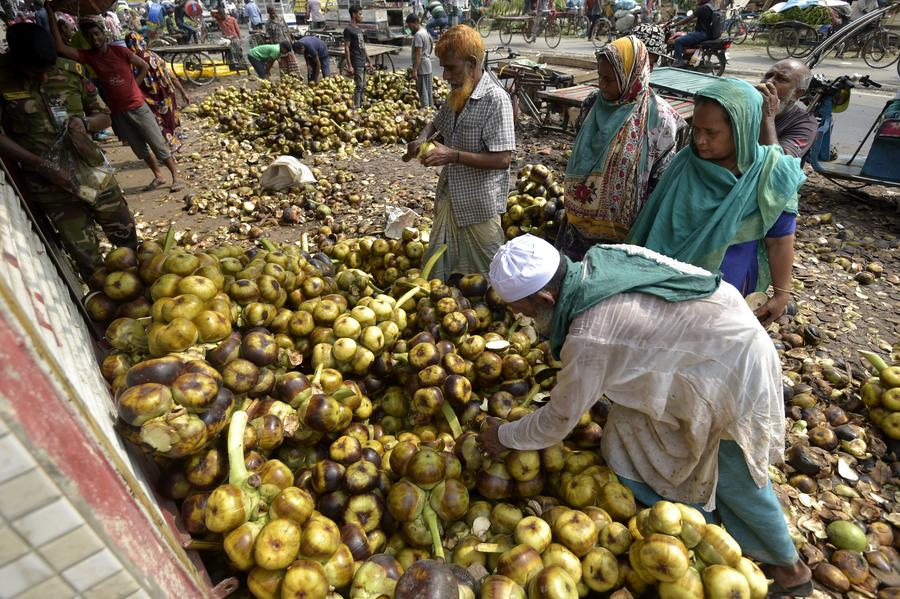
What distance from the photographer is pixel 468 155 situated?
352cm

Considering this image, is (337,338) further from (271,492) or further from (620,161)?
(620,161)

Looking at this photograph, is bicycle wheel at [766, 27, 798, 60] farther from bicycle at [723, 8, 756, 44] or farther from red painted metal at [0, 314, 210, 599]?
red painted metal at [0, 314, 210, 599]

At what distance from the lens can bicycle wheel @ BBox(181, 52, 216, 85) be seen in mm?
15663

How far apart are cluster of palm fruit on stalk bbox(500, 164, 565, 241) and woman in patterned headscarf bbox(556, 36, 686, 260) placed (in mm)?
877

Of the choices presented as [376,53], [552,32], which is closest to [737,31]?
[552,32]

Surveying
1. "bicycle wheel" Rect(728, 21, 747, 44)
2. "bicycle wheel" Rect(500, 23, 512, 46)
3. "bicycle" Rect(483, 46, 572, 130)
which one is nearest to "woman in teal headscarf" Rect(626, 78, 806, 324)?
"bicycle" Rect(483, 46, 572, 130)

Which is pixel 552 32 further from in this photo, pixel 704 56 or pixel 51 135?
pixel 51 135

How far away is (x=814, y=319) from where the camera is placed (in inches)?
174

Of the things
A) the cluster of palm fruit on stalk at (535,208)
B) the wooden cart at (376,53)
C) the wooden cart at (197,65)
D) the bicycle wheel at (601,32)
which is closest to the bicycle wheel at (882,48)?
the bicycle wheel at (601,32)

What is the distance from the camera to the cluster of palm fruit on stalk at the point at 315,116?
918 cm

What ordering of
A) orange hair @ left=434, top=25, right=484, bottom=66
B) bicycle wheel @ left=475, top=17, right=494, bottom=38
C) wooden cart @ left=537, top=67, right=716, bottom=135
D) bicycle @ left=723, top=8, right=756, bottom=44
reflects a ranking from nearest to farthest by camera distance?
orange hair @ left=434, top=25, right=484, bottom=66, wooden cart @ left=537, top=67, right=716, bottom=135, bicycle @ left=723, top=8, right=756, bottom=44, bicycle wheel @ left=475, top=17, right=494, bottom=38

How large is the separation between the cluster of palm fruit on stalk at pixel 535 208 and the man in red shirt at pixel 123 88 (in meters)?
5.76

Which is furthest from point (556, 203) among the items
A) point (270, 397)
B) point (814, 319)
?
point (270, 397)

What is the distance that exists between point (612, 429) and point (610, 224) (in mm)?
1732
